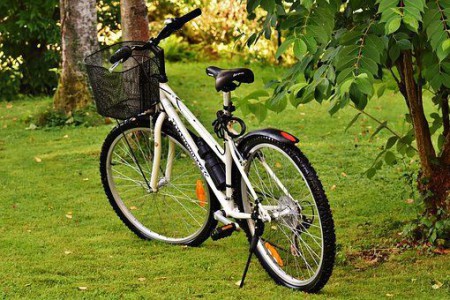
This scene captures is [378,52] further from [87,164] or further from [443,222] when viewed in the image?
[87,164]

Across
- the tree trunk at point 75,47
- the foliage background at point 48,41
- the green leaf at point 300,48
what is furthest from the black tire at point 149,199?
the foliage background at point 48,41

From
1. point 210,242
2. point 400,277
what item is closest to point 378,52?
point 400,277

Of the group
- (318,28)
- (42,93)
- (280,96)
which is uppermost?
(318,28)

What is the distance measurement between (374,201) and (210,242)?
1445 millimetres

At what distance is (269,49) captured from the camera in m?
15.2

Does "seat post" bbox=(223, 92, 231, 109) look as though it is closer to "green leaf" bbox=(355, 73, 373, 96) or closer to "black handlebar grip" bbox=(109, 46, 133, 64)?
"black handlebar grip" bbox=(109, 46, 133, 64)

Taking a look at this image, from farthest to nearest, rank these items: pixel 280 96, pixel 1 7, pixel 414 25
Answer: pixel 1 7, pixel 280 96, pixel 414 25

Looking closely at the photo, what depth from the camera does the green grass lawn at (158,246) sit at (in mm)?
4874

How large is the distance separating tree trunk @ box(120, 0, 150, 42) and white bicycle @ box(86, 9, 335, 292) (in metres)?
2.32

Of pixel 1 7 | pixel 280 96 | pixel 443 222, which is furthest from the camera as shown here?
pixel 1 7

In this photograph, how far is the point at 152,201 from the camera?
6.39 m

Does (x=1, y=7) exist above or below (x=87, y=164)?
above

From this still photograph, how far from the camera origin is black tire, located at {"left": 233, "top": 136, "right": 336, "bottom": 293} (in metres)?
4.49

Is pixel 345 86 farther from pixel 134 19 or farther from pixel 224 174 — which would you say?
pixel 134 19
